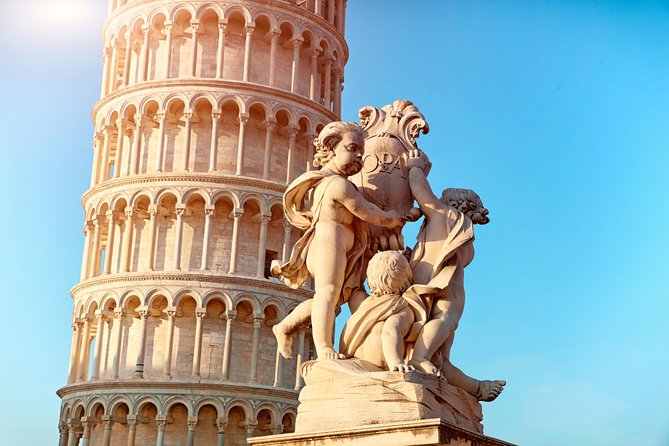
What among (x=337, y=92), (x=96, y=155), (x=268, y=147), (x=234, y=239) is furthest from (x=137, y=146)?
(x=337, y=92)

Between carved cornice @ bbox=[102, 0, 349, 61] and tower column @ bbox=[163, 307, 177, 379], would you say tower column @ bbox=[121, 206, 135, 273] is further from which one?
carved cornice @ bbox=[102, 0, 349, 61]

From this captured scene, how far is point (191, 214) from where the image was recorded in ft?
155

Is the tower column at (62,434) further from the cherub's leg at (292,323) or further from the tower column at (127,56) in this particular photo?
the cherub's leg at (292,323)

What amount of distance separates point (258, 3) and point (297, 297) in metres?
13.1

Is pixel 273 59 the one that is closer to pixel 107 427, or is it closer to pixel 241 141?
pixel 241 141

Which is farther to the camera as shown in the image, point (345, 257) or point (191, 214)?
point (191, 214)

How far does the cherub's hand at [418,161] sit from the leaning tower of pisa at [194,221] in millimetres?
36441

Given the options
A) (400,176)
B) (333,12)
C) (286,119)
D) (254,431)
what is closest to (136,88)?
(286,119)

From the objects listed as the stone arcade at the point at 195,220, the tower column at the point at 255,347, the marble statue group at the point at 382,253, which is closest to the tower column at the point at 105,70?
→ the stone arcade at the point at 195,220

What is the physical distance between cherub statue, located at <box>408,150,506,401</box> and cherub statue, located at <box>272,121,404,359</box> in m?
0.30

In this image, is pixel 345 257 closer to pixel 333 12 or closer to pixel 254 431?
pixel 254 431

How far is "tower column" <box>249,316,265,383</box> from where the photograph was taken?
148ft

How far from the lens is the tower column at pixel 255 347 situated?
45.1m

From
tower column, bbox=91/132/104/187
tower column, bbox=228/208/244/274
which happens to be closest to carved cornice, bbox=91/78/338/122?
tower column, bbox=91/132/104/187
